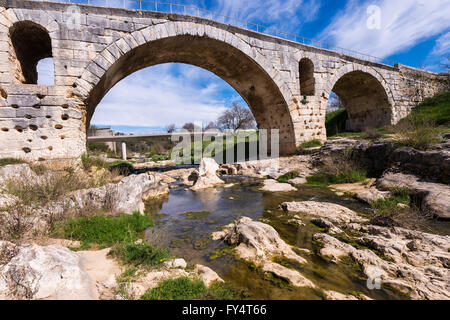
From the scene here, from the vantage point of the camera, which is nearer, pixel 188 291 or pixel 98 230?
pixel 188 291

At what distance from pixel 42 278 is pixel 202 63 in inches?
471

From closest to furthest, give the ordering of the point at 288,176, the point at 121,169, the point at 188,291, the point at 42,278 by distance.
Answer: the point at 42,278 → the point at 188,291 → the point at 288,176 → the point at 121,169

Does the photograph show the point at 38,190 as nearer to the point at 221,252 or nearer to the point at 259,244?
the point at 221,252

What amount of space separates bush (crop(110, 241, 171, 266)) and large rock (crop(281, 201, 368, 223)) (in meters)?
3.25

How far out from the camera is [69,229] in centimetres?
321

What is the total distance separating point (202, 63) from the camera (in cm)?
1159

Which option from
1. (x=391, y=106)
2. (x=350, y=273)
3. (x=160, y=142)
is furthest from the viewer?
(x=160, y=142)

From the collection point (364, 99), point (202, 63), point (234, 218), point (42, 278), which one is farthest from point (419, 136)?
point (364, 99)

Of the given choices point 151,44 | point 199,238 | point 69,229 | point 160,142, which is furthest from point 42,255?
point 160,142

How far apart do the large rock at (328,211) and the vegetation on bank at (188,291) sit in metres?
2.94

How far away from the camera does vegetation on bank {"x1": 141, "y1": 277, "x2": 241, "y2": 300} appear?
192 centimetres

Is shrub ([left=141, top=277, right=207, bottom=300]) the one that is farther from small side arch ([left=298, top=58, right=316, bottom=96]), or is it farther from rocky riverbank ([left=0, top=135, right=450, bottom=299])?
small side arch ([left=298, top=58, right=316, bottom=96])
